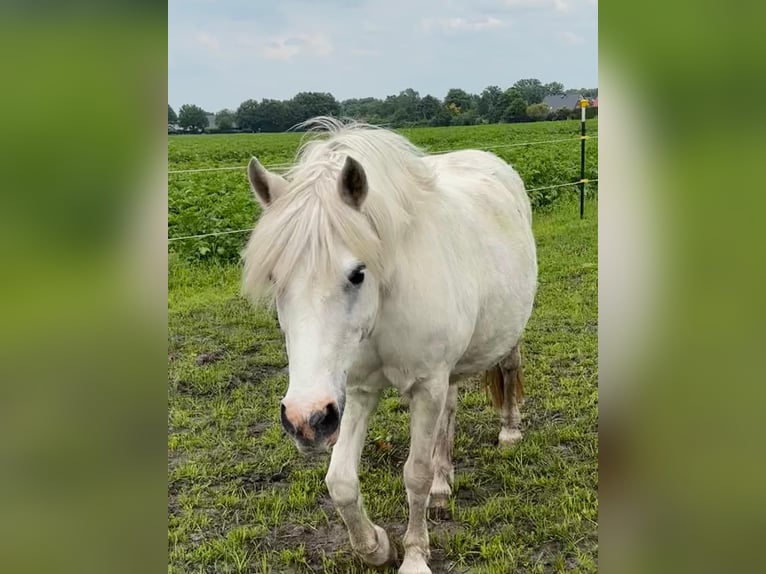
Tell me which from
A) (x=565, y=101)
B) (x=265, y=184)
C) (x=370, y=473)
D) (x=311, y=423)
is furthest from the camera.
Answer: (x=565, y=101)

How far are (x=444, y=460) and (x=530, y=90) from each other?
1237cm

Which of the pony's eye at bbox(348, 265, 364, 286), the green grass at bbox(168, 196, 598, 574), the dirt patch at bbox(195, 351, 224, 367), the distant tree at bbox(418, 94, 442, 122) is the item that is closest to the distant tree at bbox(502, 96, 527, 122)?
the distant tree at bbox(418, 94, 442, 122)

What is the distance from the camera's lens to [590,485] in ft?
10.6

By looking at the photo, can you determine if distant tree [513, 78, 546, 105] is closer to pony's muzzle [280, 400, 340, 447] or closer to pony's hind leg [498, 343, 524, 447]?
pony's hind leg [498, 343, 524, 447]

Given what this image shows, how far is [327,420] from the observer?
1.78 meters

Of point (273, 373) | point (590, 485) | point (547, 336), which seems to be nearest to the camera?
point (590, 485)

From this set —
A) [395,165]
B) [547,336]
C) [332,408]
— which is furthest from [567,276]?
[332,408]

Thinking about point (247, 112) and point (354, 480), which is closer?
point (354, 480)

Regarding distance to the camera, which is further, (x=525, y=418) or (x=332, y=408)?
(x=525, y=418)

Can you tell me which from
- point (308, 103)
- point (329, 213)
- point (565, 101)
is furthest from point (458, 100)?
point (329, 213)

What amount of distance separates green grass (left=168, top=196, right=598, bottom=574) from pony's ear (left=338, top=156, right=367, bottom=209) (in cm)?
170

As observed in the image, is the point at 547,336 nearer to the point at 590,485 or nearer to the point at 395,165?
the point at 590,485

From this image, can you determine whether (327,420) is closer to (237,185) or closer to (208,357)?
(208,357)
